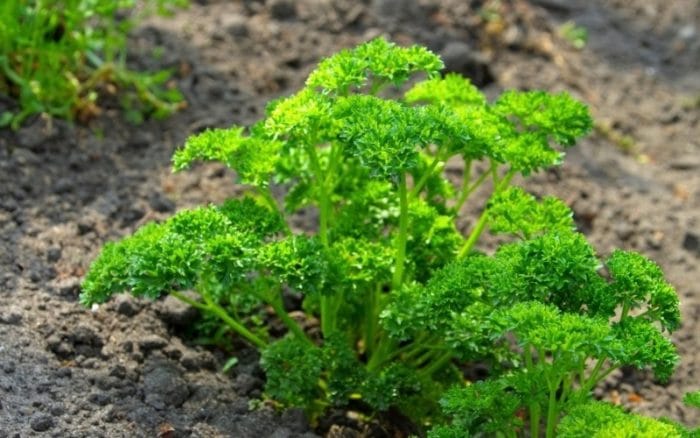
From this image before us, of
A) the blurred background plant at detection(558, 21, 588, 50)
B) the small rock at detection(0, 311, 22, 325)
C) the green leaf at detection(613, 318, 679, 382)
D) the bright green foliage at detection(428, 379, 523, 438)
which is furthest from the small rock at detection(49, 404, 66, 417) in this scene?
the blurred background plant at detection(558, 21, 588, 50)

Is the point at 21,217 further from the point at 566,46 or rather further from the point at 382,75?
the point at 566,46

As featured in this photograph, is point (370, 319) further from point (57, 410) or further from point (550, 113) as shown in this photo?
point (57, 410)

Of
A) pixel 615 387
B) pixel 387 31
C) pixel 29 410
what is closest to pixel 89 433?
pixel 29 410

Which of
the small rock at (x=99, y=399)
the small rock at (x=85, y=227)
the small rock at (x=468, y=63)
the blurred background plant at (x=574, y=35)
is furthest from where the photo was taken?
the blurred background plant at (x=574, y=35)


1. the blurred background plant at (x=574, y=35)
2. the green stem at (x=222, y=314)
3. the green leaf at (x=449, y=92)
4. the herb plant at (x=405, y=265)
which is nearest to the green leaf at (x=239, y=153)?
the herb plant at (x=405, y=265)

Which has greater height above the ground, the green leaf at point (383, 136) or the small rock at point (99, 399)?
the green leaf at point (383, 136)

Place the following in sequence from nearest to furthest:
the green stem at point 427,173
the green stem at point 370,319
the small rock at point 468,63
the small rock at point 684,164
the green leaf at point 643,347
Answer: the green leaf at point 643,347
the green stem at point 427,173
the green stem at point 370,319
the small rock at point 468,63
the small rock at point 684,164

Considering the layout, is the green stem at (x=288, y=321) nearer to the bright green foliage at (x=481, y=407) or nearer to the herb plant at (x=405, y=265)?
the herb plant at (x=405, y=265)

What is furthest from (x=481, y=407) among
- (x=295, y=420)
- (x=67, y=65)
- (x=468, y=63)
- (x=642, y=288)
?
(x=468, y=63)
